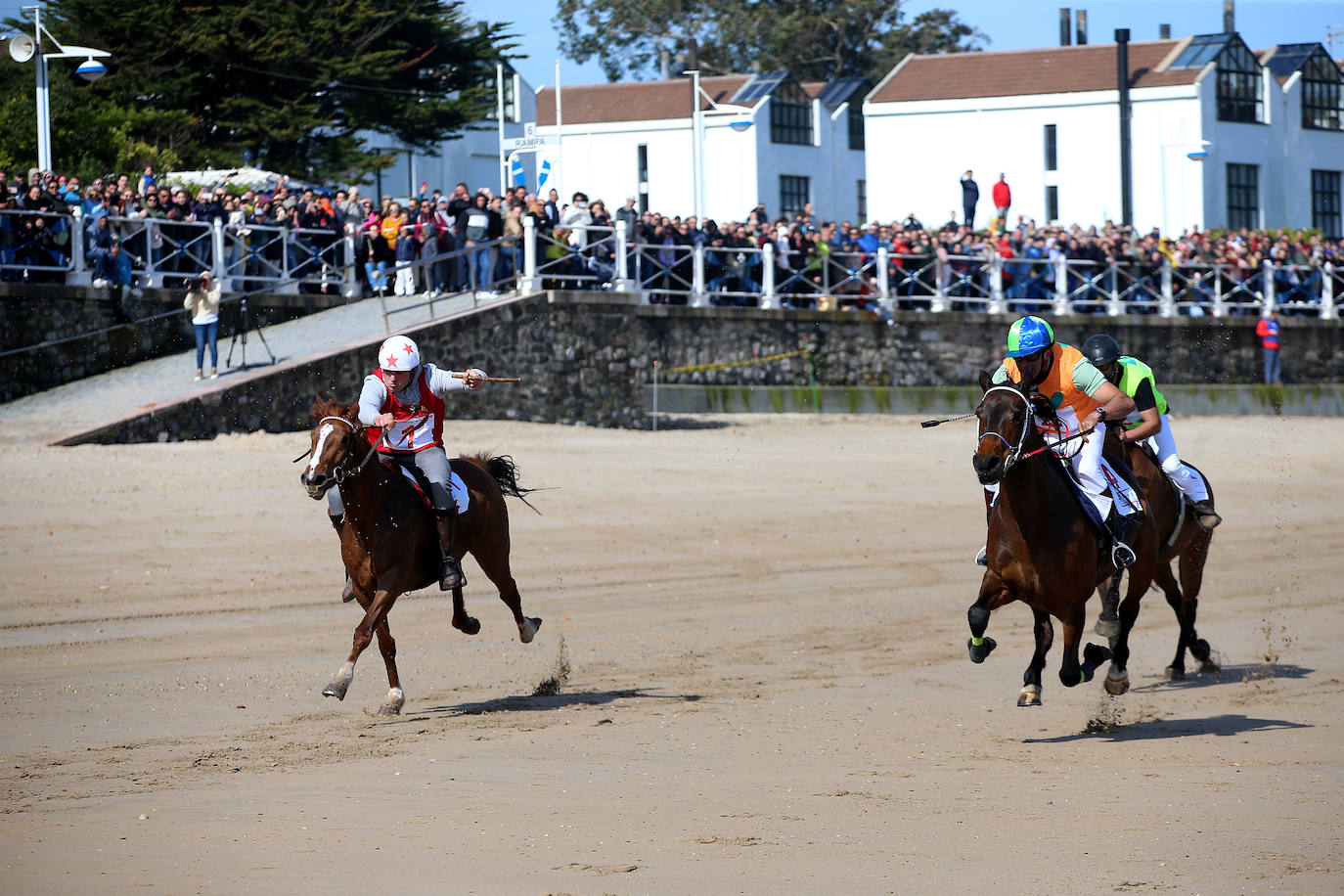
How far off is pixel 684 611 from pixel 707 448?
8.65 meters

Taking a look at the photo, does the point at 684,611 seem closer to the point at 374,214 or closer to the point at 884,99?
the point at 374,214

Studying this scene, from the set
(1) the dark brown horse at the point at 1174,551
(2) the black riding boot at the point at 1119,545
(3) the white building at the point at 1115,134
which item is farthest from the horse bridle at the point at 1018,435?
(3) the white building at the point at 1115,134

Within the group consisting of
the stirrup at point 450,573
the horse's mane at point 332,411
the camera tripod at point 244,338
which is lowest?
the stirrup at point 450,573

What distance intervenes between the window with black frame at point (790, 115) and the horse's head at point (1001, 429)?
48.6m

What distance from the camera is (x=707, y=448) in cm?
2241

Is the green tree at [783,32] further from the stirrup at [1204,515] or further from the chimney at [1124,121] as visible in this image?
the stirrup at [1204,515]

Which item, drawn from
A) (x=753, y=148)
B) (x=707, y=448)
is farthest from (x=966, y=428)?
(x=753, y=148)

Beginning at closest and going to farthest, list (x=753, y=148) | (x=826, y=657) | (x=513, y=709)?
(x=513, y=709) → (x=826, y=657) → (x=753, y=148)

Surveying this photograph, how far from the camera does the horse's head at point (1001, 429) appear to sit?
8.46m

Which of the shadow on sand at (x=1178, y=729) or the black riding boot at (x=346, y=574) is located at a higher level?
the black riding boot at (x=346, y=574)

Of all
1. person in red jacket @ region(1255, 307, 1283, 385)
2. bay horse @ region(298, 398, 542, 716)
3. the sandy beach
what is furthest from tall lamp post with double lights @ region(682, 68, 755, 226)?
bay horse @ region(298, 398, 542, 716)

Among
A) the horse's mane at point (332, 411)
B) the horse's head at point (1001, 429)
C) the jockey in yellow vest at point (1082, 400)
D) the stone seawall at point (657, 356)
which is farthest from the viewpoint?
the stone seawall at point (657, 356)

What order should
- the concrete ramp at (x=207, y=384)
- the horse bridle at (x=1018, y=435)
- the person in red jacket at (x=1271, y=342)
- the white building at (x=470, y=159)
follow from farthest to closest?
the white building at (x=470, y=159) → the person in red jacket at (x=1271, y=342) → the concrete ramp at (x=207, y=384) → the horse bridle at (x=1018, y=435)

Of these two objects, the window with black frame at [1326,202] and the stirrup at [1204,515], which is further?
the window with black frame at [1326,202]
